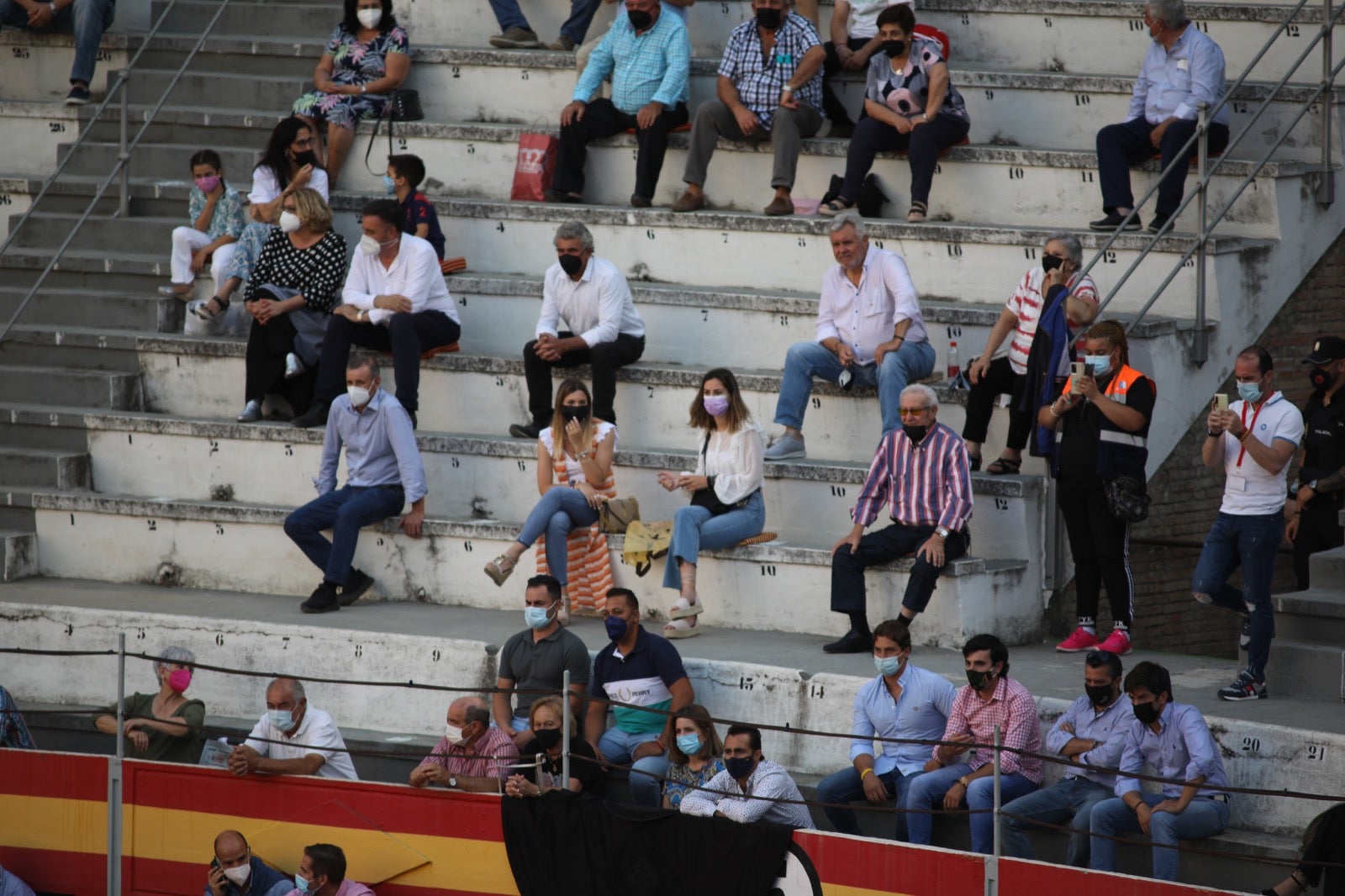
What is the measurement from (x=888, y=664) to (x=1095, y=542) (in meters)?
1.60

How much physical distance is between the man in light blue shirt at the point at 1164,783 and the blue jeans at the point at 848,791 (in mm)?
922

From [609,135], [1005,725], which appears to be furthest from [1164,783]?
[609,135]

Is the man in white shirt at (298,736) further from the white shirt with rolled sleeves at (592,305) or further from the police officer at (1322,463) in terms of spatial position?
the police officer at (1322,463)

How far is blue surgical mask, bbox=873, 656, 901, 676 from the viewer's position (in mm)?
8797

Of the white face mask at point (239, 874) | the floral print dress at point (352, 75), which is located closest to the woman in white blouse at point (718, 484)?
the white face mask at point (239, 874)

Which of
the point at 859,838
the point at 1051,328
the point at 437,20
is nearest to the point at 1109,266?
the point at 1051,328

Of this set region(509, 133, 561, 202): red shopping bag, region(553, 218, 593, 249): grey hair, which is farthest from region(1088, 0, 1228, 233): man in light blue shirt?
region(509, 133, 561, 202): red shopping bag

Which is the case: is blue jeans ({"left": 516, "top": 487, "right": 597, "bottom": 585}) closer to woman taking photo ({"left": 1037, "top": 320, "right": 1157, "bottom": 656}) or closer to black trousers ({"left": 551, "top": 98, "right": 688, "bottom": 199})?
woman taking photo ({"left": 1037, "top": 320, "right": 1157, "bottom": 656})

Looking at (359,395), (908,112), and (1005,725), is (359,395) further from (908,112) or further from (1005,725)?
(1005,725)

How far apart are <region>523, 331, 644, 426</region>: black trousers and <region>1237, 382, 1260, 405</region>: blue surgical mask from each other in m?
3.79

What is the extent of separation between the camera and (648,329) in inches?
487

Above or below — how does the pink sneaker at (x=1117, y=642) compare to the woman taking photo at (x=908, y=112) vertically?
below

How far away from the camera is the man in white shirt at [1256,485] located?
907cm

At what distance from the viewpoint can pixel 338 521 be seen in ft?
36.0
